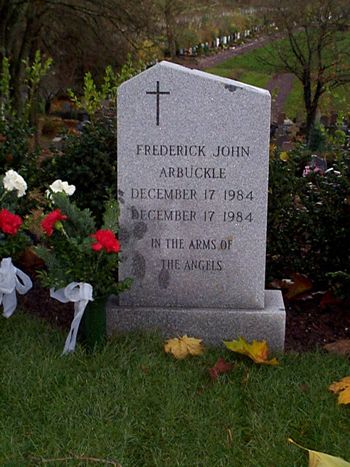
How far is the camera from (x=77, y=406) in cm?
351

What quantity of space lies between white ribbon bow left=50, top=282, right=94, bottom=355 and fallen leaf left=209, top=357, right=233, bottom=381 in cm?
72

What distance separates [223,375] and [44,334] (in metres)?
1.05

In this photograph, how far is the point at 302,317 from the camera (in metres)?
4.94

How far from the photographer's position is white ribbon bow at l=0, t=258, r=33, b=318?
14.1 ft

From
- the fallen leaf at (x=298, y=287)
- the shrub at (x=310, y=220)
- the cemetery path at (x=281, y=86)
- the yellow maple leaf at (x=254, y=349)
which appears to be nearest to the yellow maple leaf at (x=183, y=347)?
the yellow maple leaf at (x=254, y=349)

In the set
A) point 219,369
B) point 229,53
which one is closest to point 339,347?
point 219,369

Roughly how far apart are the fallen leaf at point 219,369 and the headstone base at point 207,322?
1.22ft

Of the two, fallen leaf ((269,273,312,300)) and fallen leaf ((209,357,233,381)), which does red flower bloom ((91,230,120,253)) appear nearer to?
fallen leaf ((209,357,233,381))

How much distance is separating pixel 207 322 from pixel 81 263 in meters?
0.87

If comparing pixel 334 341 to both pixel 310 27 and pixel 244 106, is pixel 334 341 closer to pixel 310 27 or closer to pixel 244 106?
pixel 244 106

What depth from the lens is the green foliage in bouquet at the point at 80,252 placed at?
3.93m

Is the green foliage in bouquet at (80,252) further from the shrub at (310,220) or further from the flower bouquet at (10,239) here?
the shrub at (310,220)

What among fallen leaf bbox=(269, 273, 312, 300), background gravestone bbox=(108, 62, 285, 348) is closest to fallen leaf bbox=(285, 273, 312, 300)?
fallen leaf bbox=(269, 273, 312, 300)

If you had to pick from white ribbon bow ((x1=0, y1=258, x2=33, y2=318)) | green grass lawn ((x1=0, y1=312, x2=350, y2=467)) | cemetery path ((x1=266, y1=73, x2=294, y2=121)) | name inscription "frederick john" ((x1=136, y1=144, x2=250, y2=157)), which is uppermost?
cemetery path ((x1=266, y1=73, x2=294, y2=121))
